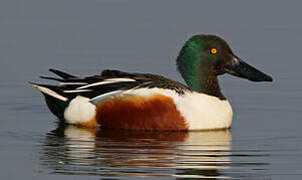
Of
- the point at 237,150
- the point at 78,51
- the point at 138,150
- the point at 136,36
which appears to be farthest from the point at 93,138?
the point at 136,36

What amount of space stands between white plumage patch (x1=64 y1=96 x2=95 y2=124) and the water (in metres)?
0.27

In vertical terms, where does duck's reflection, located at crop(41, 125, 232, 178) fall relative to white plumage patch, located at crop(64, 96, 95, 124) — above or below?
below

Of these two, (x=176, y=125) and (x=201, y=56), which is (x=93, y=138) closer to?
(x=176, y=125)

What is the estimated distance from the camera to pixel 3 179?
8.92 m

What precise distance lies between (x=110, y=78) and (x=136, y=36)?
192 inches

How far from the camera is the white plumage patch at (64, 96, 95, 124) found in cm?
1205

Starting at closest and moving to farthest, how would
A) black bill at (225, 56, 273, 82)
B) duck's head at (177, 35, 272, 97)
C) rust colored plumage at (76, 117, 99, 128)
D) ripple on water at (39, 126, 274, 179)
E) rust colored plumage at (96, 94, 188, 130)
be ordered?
ripple on water at (39, 126, 274, 179)
rust colored plumage at (96, 94, 188, 130)
rust colored plumage at (76, 117, 99, 128)
duck's head at (177, 35, 272, 97)
black bill at (225, 56, 273, 82)

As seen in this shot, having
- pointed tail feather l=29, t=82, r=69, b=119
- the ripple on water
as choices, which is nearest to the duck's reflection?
the ripple on water

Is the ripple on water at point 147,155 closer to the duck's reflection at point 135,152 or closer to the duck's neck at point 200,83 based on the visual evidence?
the duck's reflection at point 135,152

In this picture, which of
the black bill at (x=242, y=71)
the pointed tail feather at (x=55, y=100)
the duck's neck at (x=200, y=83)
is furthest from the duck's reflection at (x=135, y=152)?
the black bill at (x=242, y=71)

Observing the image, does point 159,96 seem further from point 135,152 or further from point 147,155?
point 147,155

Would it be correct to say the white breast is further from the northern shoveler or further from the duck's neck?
the duck's neck

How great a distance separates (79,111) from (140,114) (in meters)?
0.82

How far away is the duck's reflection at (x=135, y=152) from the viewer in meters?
9.42
